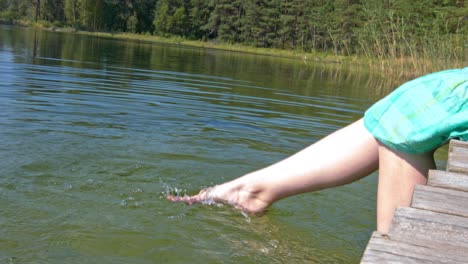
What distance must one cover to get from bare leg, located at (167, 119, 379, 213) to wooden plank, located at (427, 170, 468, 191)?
0.28 metres

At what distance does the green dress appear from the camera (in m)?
1.34

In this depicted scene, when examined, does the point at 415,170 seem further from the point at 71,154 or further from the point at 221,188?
the point at 71,154

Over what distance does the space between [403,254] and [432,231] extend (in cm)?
12

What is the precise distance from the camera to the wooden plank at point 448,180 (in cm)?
126

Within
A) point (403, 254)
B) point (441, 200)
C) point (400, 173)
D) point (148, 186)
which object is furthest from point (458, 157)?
point (148, 186)

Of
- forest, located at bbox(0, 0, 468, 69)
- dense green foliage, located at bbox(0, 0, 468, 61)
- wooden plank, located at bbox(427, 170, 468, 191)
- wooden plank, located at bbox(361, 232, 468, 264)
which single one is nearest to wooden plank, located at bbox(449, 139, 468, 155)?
wooden plank, located at bbox(427, 170, 468, 191)

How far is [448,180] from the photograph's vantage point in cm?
130

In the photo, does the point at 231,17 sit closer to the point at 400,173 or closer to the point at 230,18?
the point at 230,18

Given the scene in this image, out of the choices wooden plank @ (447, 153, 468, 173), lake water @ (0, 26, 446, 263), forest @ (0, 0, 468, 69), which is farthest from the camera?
forest @ (0, 0, 468, 69)

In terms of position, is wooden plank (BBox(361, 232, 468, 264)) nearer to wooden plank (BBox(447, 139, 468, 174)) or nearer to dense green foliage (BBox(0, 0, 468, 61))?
wooden plank (BBox(447, 139, 468, 174))

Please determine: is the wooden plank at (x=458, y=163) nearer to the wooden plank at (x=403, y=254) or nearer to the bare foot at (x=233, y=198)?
the wooden plank at (x=403, y=254)

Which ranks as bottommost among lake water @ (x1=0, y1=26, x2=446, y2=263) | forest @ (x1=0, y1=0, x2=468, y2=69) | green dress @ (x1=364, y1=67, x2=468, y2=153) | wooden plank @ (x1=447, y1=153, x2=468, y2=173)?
lake water @ (x1=0, y1=26, x2=446, y2=263)

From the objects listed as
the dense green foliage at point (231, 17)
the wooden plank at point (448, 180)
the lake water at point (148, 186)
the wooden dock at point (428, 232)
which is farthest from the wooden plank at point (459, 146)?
the dense green foliage at point (231, 17)

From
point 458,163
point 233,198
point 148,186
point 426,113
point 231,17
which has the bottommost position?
point 148,186
